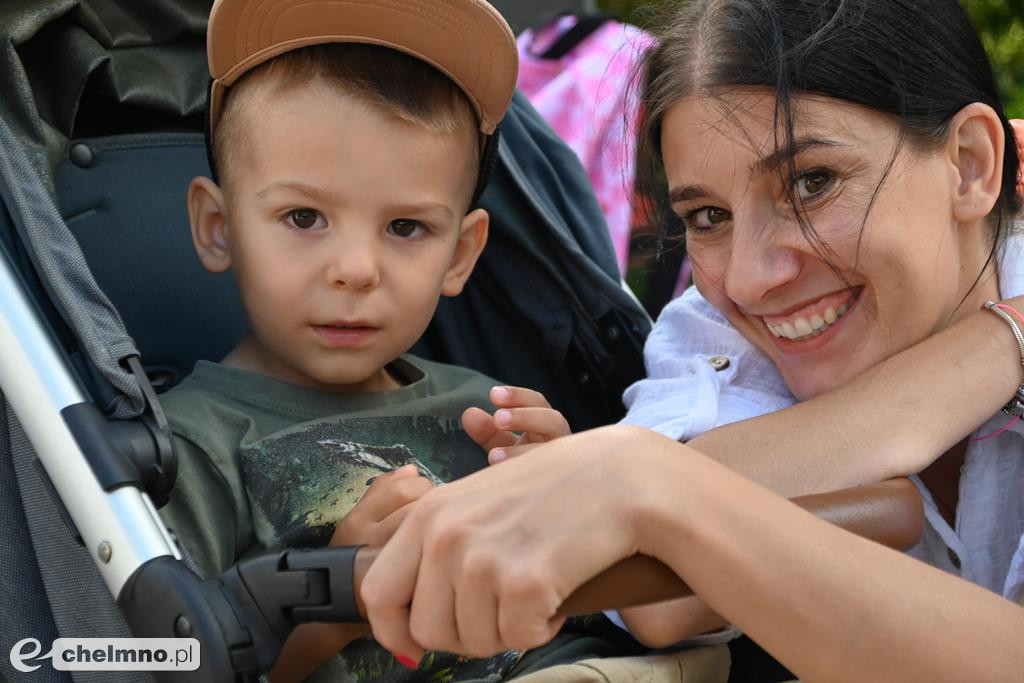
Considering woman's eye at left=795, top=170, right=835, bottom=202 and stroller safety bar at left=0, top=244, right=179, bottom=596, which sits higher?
woman's eye at left=795, top=170, right=835, bottom=202

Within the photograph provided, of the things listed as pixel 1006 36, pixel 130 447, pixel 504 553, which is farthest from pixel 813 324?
pixel 1006 36

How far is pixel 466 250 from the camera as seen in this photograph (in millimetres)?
2096

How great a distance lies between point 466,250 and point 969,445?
0.80 m

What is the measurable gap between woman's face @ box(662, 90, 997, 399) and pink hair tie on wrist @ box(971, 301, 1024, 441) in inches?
3.1

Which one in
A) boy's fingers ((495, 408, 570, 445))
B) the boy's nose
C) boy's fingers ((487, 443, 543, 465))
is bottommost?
boy's fingers ((495, 408, 570, 445))

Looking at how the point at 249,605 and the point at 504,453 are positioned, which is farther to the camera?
the point at 504,453

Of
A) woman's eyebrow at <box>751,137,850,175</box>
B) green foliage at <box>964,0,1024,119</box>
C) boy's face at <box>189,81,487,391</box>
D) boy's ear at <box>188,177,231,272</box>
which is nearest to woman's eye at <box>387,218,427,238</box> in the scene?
boy's face at <box>189,81,487,391</box>

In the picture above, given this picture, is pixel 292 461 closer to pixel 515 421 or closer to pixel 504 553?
pixel 515 421

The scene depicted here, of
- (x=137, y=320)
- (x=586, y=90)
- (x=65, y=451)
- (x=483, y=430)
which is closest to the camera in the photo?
(x=65, y=451)

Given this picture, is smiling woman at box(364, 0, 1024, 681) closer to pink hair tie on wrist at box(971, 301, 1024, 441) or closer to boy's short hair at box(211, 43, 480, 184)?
pink hair tie on wrist at box(971, 301, 1024, 441)

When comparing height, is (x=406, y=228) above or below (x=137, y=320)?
above

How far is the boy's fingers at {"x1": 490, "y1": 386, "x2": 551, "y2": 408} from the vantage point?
1.82 m

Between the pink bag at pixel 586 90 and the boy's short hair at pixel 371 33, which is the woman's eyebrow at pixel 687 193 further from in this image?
the pink bag at pixel 586 90

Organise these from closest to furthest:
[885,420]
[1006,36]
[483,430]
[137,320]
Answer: [885,420] < [483,430] < [137,320] < [1006,36]
